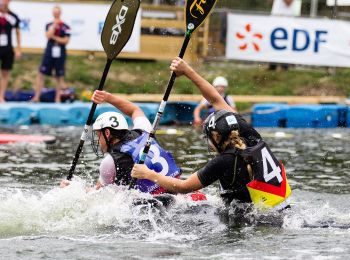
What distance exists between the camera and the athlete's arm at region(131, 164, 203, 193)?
8734 mm

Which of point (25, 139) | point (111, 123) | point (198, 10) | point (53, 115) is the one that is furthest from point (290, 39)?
point (111, 123)

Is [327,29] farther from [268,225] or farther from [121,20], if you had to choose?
[268,225]

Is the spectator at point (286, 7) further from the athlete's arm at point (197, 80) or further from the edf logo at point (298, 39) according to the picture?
the athlete's arm at point (197, 80)

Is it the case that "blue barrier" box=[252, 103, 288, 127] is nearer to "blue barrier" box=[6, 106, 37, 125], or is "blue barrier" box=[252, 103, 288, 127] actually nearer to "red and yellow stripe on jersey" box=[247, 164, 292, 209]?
"blue barrier" box=[6, 106, 37, 125]

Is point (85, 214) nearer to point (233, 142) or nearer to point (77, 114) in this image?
point (233, 142)

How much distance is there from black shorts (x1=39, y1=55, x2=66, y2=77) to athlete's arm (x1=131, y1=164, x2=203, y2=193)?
1000 centimetres

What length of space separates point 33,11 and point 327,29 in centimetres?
588

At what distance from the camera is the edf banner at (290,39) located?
19.0 metres

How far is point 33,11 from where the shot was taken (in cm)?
1964

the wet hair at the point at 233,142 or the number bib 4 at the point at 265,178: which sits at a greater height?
the wet hair at the point at 233,142

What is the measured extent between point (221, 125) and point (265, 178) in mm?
652

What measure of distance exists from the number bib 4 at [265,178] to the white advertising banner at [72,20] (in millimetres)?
11075

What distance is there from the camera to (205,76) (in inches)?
815

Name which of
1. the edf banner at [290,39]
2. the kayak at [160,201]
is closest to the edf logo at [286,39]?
the edf banner at [290,39]
